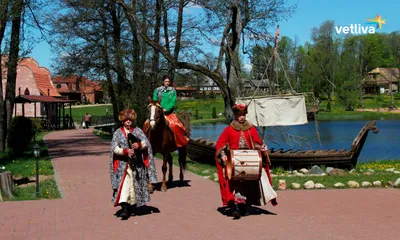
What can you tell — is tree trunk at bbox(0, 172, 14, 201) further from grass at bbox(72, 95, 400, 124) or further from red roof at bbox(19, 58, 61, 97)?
red roof at bbox(19, 58, 61, 97)

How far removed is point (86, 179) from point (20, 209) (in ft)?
14.3

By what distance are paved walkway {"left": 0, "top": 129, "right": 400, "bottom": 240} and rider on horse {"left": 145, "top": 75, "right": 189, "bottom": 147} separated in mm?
1155

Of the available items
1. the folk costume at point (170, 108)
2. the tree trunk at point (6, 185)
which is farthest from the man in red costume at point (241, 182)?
the tree trunk at point (6, 185)

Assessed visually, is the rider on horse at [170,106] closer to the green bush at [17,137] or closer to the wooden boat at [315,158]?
the wooden boat at [315,158]

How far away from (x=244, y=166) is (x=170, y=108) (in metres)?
4.08

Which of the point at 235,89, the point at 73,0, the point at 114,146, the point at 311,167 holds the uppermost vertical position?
the point at 73,0

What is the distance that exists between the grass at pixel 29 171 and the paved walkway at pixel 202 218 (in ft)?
1.39

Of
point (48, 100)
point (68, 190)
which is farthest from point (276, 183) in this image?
point (48, 100)

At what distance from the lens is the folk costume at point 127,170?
927 centimetres

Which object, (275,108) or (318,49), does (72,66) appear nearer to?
(275,108)

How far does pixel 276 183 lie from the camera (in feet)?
42.0

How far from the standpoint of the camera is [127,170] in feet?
30.7

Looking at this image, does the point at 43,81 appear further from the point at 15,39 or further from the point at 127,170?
the point at 127,170

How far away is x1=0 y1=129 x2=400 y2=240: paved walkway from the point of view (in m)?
8.14
